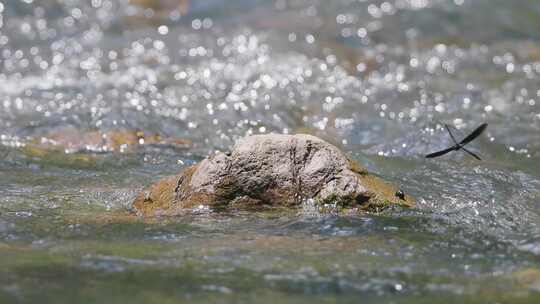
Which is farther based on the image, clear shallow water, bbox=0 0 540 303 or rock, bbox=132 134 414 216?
rock, bbox=132 134 414 216

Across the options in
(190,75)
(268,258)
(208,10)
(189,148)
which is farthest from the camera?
(208,10)

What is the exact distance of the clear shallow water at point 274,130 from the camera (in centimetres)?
412

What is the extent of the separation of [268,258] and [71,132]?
473 centimetres

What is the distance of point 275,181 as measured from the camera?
5305mm

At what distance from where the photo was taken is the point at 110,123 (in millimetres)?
8781

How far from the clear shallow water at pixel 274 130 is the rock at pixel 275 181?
0.15 metres

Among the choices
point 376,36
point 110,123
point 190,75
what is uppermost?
point 376,36

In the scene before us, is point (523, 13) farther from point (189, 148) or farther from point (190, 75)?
point (189, 148)

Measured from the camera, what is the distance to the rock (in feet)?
17.4

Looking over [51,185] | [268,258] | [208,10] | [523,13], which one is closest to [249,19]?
[208,10]

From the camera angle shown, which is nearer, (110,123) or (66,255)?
(66,255)

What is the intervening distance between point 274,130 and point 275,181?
3.74 meters

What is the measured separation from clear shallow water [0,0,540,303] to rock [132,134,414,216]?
15 cm

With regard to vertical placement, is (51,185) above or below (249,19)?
below
